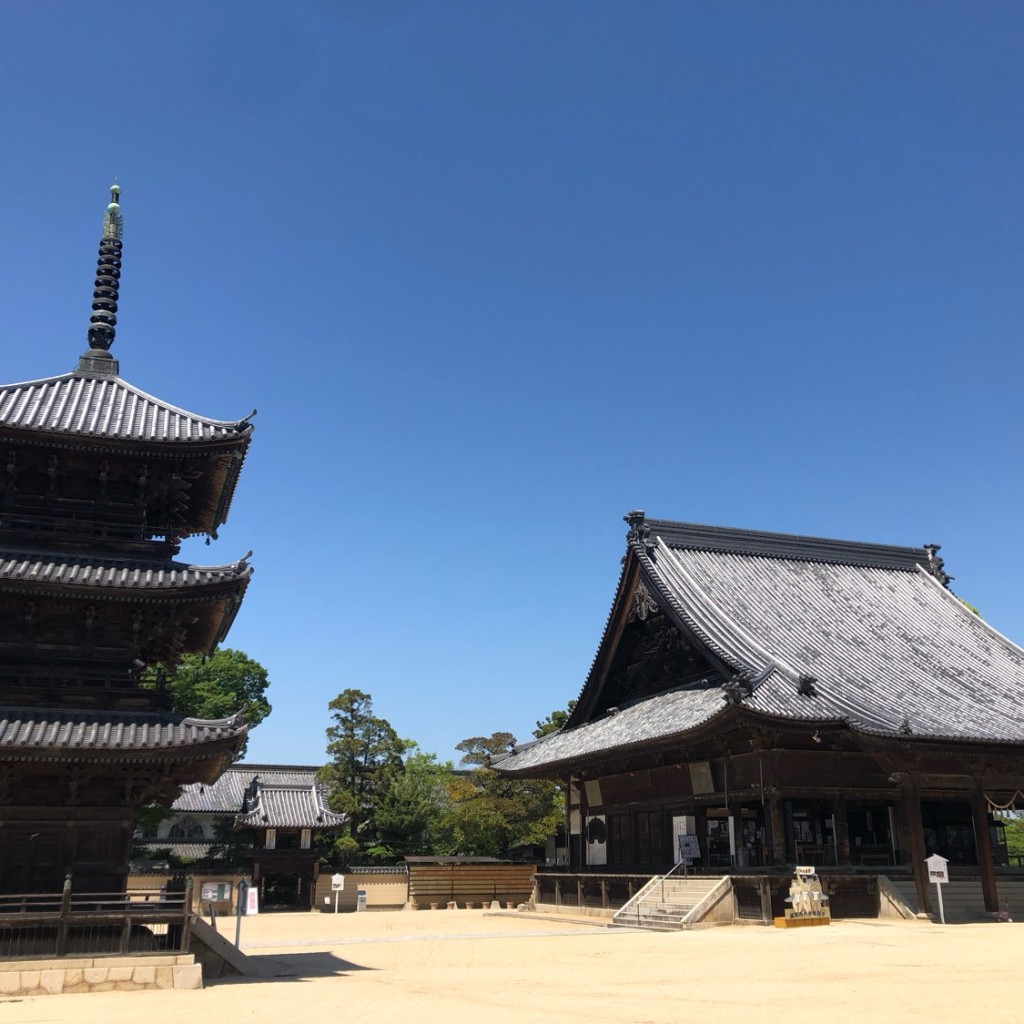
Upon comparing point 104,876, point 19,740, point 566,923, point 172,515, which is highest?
point 172,515

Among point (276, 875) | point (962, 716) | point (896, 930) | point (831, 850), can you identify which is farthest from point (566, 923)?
point (276, 875)

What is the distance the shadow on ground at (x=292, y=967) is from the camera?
57.4 ft

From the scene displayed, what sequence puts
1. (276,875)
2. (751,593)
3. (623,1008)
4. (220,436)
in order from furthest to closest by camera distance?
(276,875) < (751,593) < (220,436) < (623,1008)

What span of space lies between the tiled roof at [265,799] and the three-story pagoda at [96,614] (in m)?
36.6

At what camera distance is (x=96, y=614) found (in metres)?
18.8

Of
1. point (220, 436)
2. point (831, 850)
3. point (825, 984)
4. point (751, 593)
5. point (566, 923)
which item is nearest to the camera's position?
point (825, 984)

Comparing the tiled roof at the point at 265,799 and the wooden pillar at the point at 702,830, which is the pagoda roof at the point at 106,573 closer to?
the wooden pillar at the point at 702,830

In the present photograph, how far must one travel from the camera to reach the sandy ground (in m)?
12.4

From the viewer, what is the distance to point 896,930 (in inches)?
848

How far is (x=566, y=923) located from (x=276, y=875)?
1197 inches

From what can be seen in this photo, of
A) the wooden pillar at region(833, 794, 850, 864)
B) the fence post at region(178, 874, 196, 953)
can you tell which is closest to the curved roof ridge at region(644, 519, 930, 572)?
the wooden pillar at region(833, 794, 850, 864)

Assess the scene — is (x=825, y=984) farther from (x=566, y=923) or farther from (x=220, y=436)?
(x=566, y=923)

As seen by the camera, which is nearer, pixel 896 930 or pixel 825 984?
pixel 825 984

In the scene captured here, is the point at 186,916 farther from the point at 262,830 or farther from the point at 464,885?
the point at 262,830
